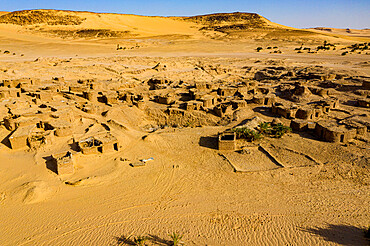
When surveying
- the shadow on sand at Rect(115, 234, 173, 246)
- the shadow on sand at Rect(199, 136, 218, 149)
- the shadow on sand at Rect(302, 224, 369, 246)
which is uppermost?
the shadow on sand at Rect(199, 136, 218, 149)

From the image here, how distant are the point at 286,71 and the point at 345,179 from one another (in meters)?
16.9

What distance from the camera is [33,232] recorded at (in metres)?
5.25

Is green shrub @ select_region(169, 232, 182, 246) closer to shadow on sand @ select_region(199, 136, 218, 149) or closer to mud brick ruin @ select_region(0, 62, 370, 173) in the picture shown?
mud brick ruin @ select_region(0, 62, 370, 173)

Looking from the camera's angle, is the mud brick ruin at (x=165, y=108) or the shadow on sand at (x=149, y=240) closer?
the shadow on sand at (x=149, y=240)

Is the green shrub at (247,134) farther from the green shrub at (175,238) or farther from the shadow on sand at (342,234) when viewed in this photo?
the green shrub at (175,238)

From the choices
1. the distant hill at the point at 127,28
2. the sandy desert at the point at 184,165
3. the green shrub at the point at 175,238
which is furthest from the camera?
the distant hill at the point at 127,28

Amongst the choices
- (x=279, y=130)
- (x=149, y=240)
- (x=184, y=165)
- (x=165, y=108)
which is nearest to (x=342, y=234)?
(x=149, y=240)

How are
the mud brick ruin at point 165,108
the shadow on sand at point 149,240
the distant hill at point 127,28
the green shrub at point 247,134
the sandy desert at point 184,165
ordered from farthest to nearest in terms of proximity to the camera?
1. the distant hill at point 127,28
2. the green shrub at point 247,134
3. the mud brick ruin at point 165,108
4. the sandy desert at point 184,165
5. the shadow on sand at point 149,240

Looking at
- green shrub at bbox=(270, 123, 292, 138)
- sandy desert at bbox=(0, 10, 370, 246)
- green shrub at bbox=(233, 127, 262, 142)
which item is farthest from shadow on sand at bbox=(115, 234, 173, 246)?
green shrub at bbox=(270, 123, 292, 138)

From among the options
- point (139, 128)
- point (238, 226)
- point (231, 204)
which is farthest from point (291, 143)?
point (139, 128)

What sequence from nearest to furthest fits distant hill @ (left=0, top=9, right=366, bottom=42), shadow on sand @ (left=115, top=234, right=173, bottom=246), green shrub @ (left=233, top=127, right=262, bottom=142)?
shadow on sand @ (left=115, top=234, right=173, bottom=246) → green shrub @ (left=233, top=127, right=262, bottom=142) → distant hill @ (left=0, top=9, right=366, bottom=42)

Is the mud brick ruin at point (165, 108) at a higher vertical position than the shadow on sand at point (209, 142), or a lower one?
higher

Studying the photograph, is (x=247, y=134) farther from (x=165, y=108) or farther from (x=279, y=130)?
(x=165, y=108)

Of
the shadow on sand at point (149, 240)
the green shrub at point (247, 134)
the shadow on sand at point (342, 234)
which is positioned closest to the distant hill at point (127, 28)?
the green shrub at point (247, 134)
